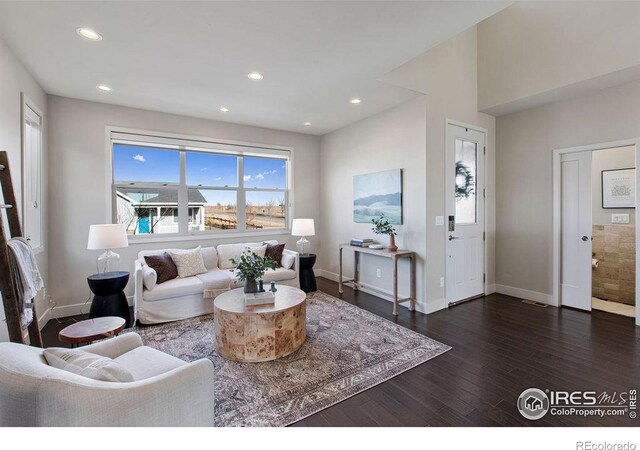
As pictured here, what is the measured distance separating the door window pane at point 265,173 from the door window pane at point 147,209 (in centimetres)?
125

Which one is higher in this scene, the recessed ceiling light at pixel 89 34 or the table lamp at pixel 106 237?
the recessed ceiling light at pixel 89 34

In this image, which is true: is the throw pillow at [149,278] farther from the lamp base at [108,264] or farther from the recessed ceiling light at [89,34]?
the recessed ceiling light at [89,34]

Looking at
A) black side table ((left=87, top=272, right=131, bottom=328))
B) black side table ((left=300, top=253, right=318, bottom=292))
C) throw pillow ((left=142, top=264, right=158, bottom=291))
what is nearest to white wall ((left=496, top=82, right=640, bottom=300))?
black side table ((left=300, top=253, right=318, bottom=292))

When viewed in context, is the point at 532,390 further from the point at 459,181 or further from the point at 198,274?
the point at 198,274

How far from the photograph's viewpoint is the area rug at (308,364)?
6.42 ft

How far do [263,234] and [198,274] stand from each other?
1486 mm

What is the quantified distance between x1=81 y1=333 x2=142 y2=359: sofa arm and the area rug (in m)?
0.69

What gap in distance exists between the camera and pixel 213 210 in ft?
16.0

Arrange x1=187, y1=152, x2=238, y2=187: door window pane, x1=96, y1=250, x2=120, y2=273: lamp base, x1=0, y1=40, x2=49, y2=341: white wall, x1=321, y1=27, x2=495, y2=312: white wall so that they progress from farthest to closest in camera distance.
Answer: x1=187, y1=152, x2=238, y2=187: door window pane, x1=321, y1=27, x2=495, y2=312: white wall, x1=96, y1=250, x2=120, y2=273: lamp base, x1=0, y1=40, x2=49, y2=341: white wall

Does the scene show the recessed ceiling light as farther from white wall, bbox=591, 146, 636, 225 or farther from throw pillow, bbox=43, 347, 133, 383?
white wall, bbox=591, 146, 636, 225

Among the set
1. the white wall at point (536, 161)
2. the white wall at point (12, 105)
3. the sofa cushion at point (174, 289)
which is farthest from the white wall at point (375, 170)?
the white wall at point (12, 105)

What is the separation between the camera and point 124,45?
2531 mm

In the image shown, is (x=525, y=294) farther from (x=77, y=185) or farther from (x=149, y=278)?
(x=77, y=185)

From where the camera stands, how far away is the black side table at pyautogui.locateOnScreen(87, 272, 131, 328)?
125 inches
